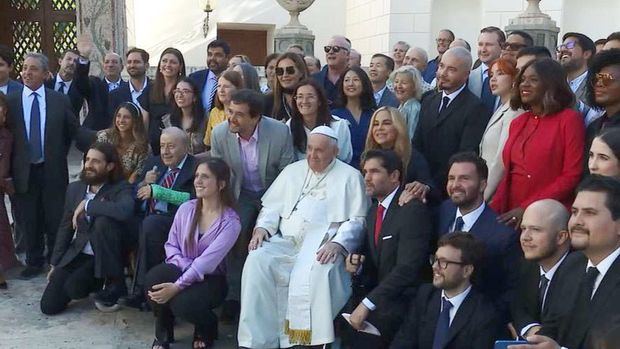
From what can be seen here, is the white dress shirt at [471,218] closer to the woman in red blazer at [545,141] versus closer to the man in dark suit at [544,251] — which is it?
the woman in red blazer at [545,141]

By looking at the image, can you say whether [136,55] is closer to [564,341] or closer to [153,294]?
[153,294]

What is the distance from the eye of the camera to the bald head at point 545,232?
3.31 metres

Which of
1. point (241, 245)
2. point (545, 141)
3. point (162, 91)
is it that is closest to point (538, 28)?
point (162, 91)

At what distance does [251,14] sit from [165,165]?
36.0ft

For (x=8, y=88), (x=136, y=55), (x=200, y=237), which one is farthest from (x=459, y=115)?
(x=8, y=88)

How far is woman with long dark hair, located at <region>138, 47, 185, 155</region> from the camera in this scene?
19.5 ft

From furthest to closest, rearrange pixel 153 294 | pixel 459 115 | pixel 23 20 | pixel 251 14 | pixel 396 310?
1. pixel 251 14
2. pixel 23 20
3. pixel 459 115
4. pixel 153 294
5. pixel 396 310

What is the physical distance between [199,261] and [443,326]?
1.61 meters

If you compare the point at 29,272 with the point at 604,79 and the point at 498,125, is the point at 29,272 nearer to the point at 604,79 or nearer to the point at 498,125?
the point at 498,125

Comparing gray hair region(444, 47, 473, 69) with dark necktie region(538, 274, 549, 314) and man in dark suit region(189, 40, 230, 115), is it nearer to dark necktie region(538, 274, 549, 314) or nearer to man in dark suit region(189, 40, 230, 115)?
dark necktie region(538, 274, 549, 314)

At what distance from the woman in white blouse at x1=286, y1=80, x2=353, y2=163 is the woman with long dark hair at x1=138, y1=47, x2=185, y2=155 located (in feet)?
4.31

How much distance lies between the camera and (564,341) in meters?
3.08

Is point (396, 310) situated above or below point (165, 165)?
below

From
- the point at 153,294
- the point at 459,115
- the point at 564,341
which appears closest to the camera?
the point at 564,341
